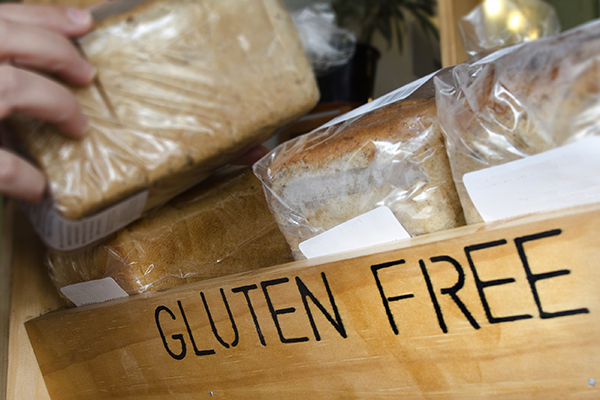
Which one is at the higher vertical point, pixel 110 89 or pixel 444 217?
pixel 110 89

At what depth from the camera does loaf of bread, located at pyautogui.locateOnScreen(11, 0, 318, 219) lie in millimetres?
475

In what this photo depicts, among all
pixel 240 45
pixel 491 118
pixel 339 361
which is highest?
pixel 240 45

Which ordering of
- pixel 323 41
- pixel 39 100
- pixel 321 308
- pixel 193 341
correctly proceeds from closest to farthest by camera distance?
pixel 39 100
pixel 321 308
pixel 193 341
pixel 323 41

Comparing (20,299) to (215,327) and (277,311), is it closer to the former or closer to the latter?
(215,327)

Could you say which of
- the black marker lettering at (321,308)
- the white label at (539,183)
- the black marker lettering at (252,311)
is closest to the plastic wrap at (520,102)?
the white label at (539,183)

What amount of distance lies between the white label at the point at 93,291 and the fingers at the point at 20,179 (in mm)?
328

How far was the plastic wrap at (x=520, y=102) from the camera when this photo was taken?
1.40 feet

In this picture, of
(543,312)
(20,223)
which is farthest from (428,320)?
(20,223)

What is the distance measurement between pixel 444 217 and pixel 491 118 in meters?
0.15

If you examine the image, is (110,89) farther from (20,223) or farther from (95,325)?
(20,223)

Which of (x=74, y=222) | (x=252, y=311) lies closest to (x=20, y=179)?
(x=74, y=222)

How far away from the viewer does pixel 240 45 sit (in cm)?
51

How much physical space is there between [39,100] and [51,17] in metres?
0.10

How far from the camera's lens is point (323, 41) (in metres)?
1.92
